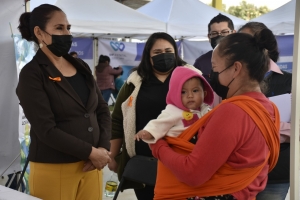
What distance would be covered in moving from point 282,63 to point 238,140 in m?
6.51

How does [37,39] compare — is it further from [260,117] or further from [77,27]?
[77,27]

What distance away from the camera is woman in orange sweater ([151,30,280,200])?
1.39 metres

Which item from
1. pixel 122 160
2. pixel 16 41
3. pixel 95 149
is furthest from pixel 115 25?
pixel 95 149

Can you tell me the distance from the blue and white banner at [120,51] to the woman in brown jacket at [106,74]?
14cm

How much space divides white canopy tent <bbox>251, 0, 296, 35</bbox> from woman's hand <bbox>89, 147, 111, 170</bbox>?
5.57m

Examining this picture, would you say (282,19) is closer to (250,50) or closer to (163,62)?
(163,62)

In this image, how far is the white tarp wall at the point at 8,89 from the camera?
3.68m

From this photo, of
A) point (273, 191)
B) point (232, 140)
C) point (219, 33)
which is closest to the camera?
point (232, 140)

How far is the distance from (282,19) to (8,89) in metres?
5.19

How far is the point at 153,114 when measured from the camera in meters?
2.59

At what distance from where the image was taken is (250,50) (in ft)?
4.97

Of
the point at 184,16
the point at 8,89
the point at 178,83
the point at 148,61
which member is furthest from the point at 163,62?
the point at 184,16

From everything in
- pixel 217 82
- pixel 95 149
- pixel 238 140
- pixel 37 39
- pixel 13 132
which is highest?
pixel 37 39

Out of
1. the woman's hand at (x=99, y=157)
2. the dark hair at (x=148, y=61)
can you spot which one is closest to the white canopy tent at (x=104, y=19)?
the dark hair at (x=148, y=61)
